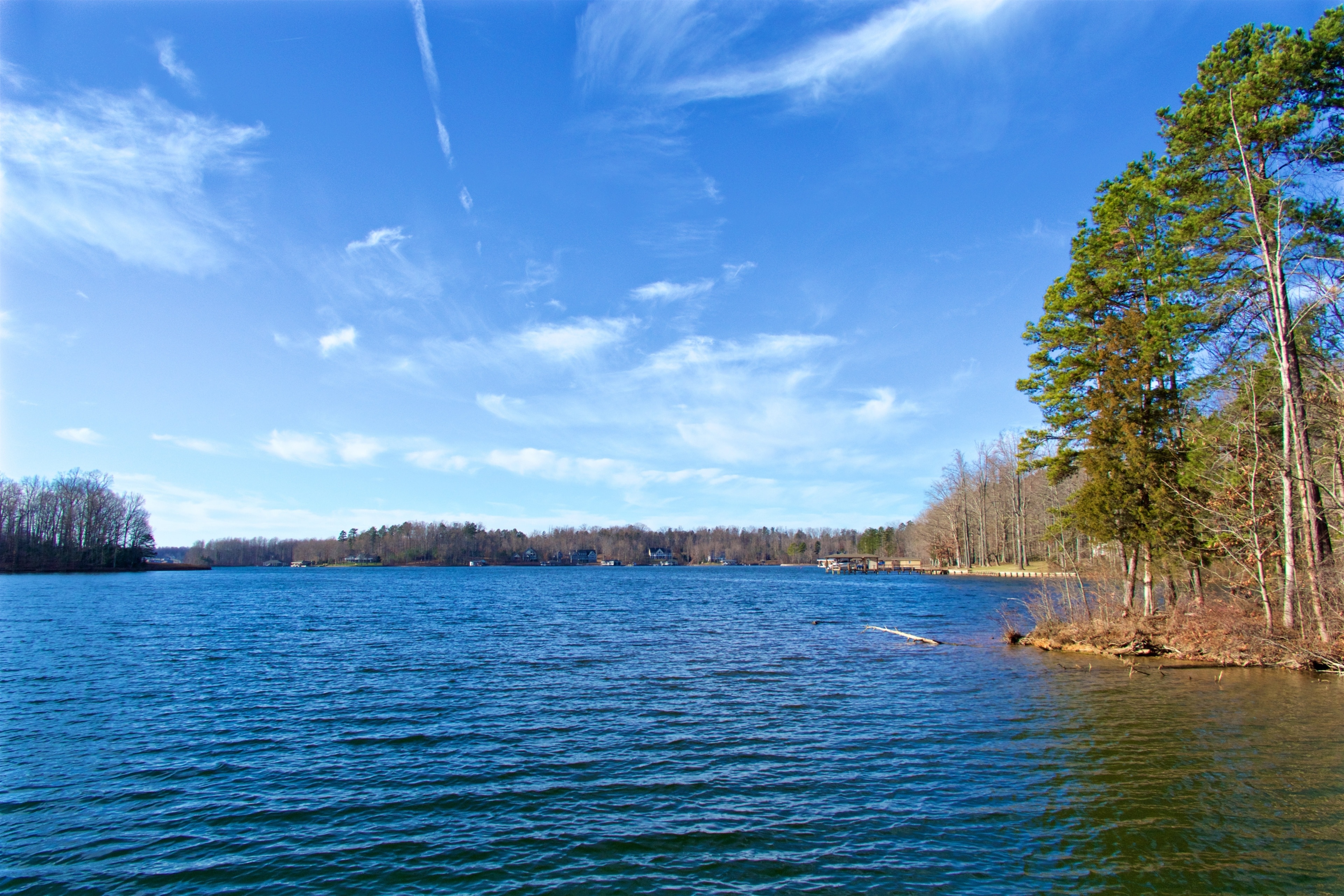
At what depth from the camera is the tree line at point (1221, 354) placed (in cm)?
2144

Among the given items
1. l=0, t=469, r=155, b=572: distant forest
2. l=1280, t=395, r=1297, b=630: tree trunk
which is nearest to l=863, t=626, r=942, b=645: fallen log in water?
l=1280, t=395, r=1297, b=630: tree trunk

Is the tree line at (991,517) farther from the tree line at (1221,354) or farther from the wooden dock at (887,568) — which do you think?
the tree line at (1221,354)

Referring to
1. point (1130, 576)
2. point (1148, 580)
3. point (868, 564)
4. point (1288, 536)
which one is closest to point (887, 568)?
point (868, 564)

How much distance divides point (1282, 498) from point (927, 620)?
2405 centimetres

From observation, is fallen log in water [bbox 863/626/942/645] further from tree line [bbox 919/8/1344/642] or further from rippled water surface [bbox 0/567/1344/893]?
tree line [bbox 919/8/1344/642]

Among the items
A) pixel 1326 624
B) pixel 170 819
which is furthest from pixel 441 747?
pixel 1326 624

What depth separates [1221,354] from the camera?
25.1 m

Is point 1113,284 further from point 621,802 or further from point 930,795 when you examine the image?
point 621,802

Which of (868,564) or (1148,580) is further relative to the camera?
(868,564)

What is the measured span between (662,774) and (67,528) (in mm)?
170053

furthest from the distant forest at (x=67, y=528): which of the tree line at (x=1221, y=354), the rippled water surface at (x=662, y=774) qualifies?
the tree line at (x=1221, y=354)

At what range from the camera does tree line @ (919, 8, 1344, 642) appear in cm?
2144

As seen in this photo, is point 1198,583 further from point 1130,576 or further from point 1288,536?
point 1288,536

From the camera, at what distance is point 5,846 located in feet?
33.9
